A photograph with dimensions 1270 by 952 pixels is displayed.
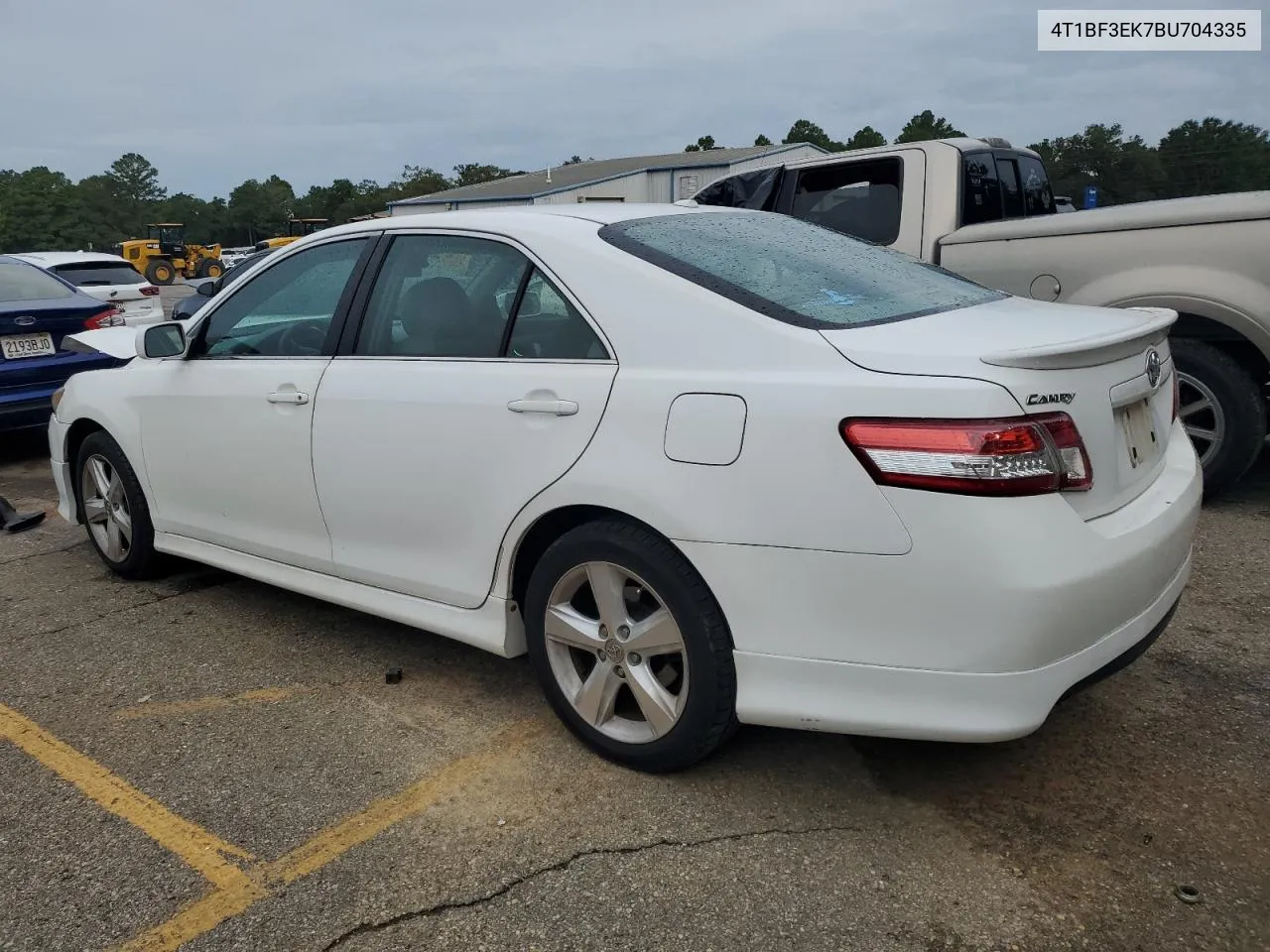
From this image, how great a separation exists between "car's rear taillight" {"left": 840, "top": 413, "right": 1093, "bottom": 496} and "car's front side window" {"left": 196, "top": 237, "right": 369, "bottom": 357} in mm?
2070

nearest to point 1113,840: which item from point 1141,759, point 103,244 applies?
point 1141,759

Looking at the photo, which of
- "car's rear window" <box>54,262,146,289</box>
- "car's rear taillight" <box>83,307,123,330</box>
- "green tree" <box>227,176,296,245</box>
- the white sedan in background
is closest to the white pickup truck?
"car's rear taillight" <box>83,307,123,330</box>

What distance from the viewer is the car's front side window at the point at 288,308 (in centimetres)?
359

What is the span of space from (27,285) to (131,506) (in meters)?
4.22

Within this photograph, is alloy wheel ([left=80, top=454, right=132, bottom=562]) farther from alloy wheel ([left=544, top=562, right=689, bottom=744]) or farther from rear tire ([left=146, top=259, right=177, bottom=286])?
rear tire ([left=146, top=259, right=177, bottom=286])

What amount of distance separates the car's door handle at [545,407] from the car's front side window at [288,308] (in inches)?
39.5

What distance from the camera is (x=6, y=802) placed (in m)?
2.84

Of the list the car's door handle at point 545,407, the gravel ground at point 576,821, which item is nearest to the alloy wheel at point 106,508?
Result: the gravel ground at point 576,821

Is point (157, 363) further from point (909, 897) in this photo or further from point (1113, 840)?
point (1113, 840)

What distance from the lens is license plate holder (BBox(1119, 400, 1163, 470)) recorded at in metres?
2.56

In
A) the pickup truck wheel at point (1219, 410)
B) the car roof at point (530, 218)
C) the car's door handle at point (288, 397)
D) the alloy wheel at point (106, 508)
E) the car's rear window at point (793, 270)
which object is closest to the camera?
the car's rear window at point (793, 270)

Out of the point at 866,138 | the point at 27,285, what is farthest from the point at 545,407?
the point at 866,138

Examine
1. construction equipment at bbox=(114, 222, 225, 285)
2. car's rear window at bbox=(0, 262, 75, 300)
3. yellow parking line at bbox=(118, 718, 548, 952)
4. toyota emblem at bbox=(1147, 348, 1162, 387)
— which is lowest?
yellow parking line at bbox=(118, 718, 548, 952)

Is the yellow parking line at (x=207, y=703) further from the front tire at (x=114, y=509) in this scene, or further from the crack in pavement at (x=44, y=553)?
the crack in pavement at (x=44, y=553)
